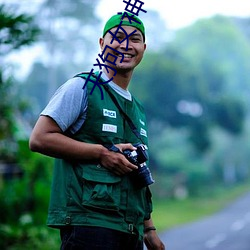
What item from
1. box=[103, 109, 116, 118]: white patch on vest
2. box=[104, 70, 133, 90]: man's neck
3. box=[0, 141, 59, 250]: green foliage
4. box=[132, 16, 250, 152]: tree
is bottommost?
box=[0, 141, 59, 250]: green foliage

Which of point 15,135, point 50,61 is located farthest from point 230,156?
point 15,135

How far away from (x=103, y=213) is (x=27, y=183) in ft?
29.6

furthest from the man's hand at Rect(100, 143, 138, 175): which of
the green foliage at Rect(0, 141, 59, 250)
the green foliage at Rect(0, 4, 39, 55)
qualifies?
the green foliage at Rect(0, 141, 59, 250)

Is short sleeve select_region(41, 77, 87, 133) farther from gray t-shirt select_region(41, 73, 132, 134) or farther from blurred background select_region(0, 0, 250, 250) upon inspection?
blurred background select_region(0, 0, 250, 250)

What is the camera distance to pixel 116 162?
2.21 metres

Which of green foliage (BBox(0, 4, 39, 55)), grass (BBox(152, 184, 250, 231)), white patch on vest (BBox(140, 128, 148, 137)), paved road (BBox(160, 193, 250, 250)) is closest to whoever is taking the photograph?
white patch on vest (BBox(140, 128, 148, 137))

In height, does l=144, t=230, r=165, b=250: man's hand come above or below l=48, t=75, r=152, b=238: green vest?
below

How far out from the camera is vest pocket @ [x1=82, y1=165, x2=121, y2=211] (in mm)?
2180

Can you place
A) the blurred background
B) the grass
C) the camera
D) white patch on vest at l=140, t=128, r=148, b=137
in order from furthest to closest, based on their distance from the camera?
the blurred background, the grass, white patch on vest at l=140, t=128, r=148, b=137, the camera

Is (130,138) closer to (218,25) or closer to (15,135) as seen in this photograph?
(15,135)

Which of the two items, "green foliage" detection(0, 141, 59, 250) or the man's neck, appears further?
"green foliage" detection(0, 141, 59, 250)

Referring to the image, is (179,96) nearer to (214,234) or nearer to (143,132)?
(214,234)

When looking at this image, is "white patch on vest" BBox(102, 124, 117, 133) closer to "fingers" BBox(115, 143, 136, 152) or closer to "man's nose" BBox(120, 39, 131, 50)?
"fingers" BBox(115, 143, 136, 152)

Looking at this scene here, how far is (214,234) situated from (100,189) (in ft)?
44.4
